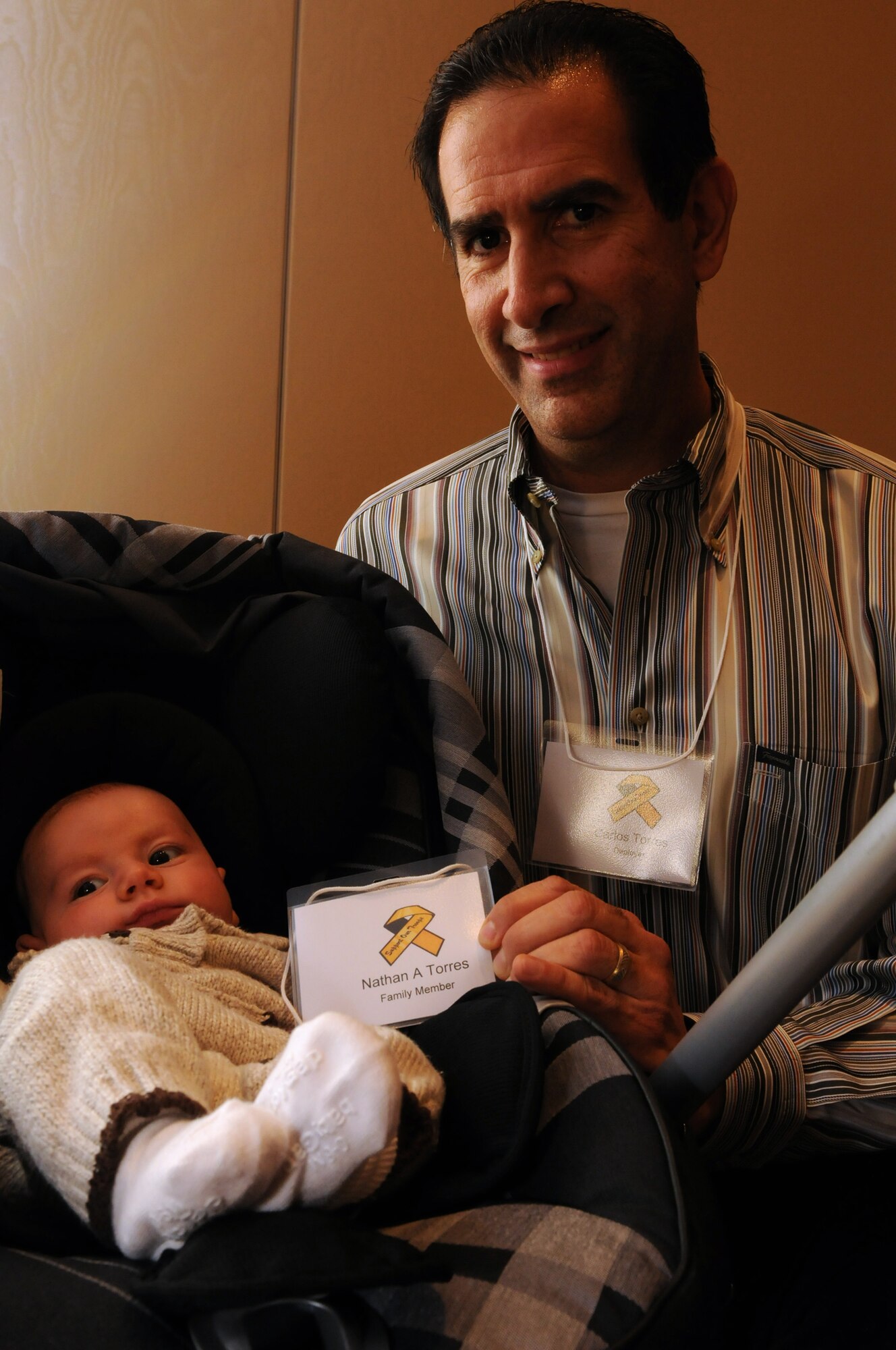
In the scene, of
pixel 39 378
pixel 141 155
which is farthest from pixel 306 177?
pixel 39 378

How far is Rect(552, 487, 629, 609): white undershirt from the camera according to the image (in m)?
1.47

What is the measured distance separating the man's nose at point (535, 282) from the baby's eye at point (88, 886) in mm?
829

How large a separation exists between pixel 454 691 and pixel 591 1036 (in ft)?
1.43

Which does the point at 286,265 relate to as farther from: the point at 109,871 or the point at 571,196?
the point at 109,871

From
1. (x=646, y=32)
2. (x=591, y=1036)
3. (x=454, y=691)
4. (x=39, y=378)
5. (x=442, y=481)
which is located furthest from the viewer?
(x=39, y=378)

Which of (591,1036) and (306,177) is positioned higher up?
(306,177)

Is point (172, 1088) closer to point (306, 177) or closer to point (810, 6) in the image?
point (306, 177)

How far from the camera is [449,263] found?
7.29 feet

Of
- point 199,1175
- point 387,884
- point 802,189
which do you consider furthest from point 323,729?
point 802,189

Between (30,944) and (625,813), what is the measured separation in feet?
2.16

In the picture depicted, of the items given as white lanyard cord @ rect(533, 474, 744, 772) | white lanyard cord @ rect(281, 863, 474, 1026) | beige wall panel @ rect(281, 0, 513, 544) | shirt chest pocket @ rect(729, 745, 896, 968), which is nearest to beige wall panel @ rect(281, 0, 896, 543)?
beige wall panel @ rect(281, 0, 513, 544)

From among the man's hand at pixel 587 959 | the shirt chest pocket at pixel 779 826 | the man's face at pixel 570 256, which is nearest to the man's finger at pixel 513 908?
the man's hand at pixel 587 959

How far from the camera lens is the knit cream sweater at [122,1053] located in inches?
28.3

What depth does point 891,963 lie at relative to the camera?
3.85 feet
